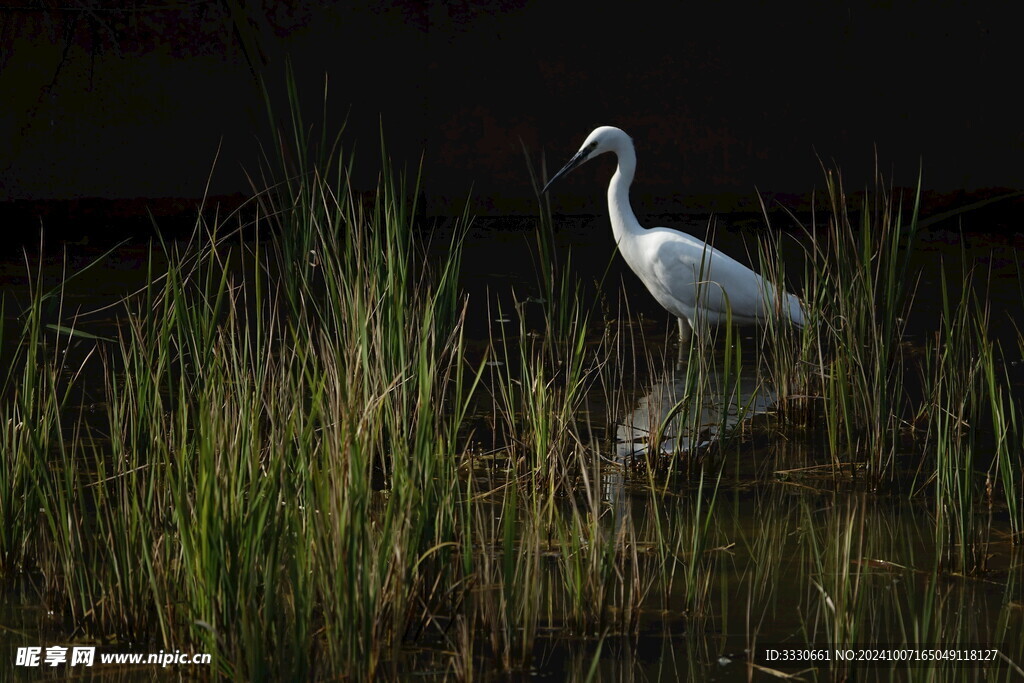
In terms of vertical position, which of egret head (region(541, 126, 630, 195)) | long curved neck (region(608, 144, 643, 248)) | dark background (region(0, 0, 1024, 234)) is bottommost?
long curved neck (region(608, 144, 643, 248))

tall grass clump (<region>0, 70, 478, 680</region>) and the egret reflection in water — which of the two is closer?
tall grass clump (<region>0, 70, 478, 680</region>)

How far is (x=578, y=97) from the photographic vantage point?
7.48 meters

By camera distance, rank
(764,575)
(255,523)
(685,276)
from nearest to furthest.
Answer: (255,523) → (764,575) → (685,276)

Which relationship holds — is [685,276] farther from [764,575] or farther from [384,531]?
[384,531]

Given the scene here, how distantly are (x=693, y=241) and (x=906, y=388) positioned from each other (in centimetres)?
107

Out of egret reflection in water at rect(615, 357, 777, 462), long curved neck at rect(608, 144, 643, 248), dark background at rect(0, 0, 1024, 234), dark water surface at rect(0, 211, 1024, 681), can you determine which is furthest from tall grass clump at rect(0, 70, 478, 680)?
dark background at rect(0, 0, 1024, 234)

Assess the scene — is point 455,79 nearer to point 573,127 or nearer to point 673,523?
point 573,127

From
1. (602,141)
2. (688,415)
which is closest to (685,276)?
(602,141)

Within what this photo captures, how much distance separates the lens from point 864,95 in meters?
7.50

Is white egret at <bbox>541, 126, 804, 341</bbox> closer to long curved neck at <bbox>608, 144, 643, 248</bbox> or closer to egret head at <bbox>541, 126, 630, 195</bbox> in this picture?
long curved neck at <bbox>608, 144, 643, 248</bbox>

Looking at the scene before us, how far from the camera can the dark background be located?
23.8 ft

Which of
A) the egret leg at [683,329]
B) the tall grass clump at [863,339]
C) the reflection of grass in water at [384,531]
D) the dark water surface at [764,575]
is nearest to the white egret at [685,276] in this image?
the egret leg at [683,329]

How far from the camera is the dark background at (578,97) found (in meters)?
7.25

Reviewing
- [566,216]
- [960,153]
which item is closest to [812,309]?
[566,216]
